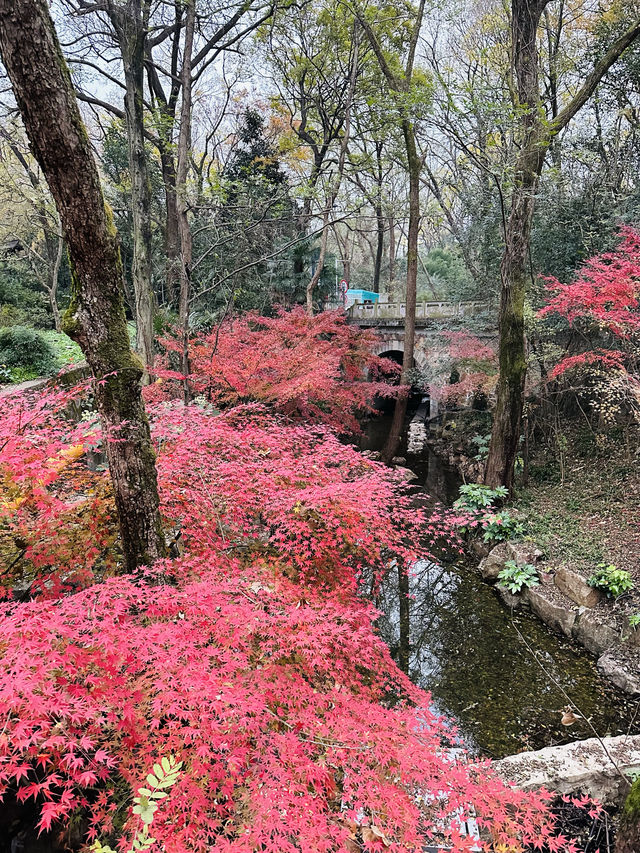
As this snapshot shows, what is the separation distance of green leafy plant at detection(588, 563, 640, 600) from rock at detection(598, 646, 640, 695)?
1.81 ft

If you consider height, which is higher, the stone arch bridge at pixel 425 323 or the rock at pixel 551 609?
the stone arch bridge at pixel 425 323

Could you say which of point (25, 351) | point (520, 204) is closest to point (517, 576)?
point (520, 204)

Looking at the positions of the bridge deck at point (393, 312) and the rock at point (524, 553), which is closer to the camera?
the rock at point (524, 553)

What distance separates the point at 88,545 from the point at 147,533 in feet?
1.67

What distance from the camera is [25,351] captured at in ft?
27.5

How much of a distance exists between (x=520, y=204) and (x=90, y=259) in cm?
564

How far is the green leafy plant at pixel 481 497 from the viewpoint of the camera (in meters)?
6.72

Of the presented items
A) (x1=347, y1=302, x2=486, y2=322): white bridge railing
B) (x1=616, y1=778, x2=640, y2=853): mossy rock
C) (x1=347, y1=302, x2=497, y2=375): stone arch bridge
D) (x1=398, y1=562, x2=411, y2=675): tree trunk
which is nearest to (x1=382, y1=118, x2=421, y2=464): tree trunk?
(x1=347, y1=302, x2=497, y2=375): stone arch bridge

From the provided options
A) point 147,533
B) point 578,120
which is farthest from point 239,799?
point 578,120

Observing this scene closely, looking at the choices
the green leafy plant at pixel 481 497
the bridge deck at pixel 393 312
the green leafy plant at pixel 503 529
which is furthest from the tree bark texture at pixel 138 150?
the bridge deck at pixel 393 312

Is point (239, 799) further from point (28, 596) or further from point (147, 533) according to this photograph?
point (28, 596)

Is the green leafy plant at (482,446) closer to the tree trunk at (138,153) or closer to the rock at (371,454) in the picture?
the rock at (371,454)

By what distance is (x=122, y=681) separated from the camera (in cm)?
195

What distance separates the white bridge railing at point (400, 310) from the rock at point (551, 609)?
7.33 m
